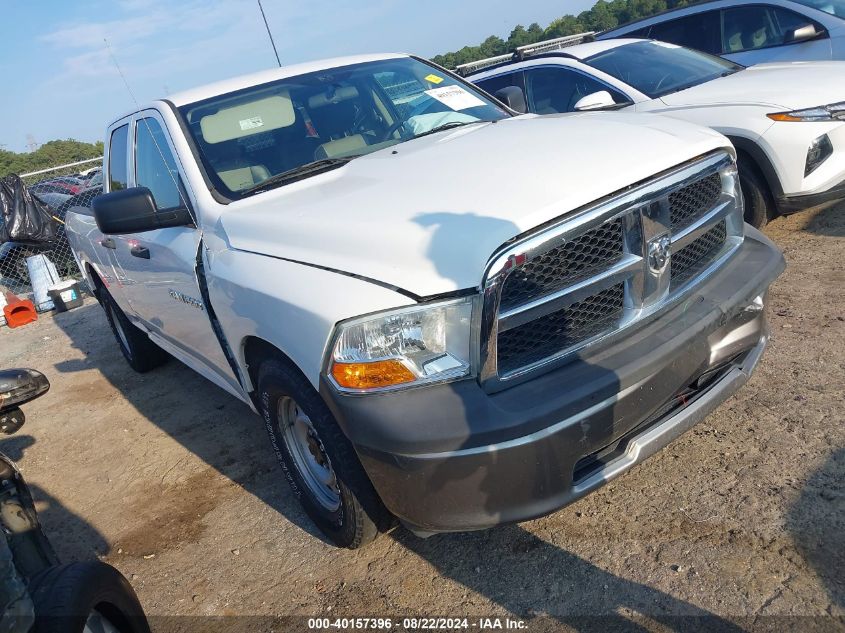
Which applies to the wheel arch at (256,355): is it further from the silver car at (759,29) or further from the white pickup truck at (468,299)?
the silver car at (759,29)

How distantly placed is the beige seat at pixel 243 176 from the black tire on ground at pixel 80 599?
176 cm

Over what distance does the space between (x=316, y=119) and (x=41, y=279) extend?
7908 mm

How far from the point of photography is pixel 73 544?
366cm

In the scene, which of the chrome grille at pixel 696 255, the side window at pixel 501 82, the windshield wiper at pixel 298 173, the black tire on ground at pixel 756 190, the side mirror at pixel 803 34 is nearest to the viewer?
the chrome grille at pixel 696 255

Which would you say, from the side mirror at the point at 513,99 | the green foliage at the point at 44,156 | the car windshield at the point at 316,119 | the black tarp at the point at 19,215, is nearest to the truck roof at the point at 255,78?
the car windshield at the point at 316,119

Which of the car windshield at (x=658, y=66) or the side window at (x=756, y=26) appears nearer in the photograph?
the car windshield at (x=658, y=66)

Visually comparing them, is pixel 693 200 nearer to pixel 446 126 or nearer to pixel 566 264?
pixel 566 264

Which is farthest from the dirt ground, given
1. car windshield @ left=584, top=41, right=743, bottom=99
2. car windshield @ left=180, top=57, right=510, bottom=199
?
car windshield @ left=584, top=41, right=743, bottom=99

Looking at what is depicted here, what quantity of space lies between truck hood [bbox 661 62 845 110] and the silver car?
1.75 metres

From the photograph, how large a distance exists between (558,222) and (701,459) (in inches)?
56.0

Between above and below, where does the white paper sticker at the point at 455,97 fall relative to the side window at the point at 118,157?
below

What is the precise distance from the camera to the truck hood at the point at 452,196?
2.26m

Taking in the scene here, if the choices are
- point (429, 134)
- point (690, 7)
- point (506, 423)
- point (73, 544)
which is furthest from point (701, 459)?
point (690, 7)

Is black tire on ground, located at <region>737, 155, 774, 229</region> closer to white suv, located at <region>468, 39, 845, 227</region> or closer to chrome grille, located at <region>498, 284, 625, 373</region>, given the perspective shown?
white suv, located at <region>468, 39, 845, 227</region>
